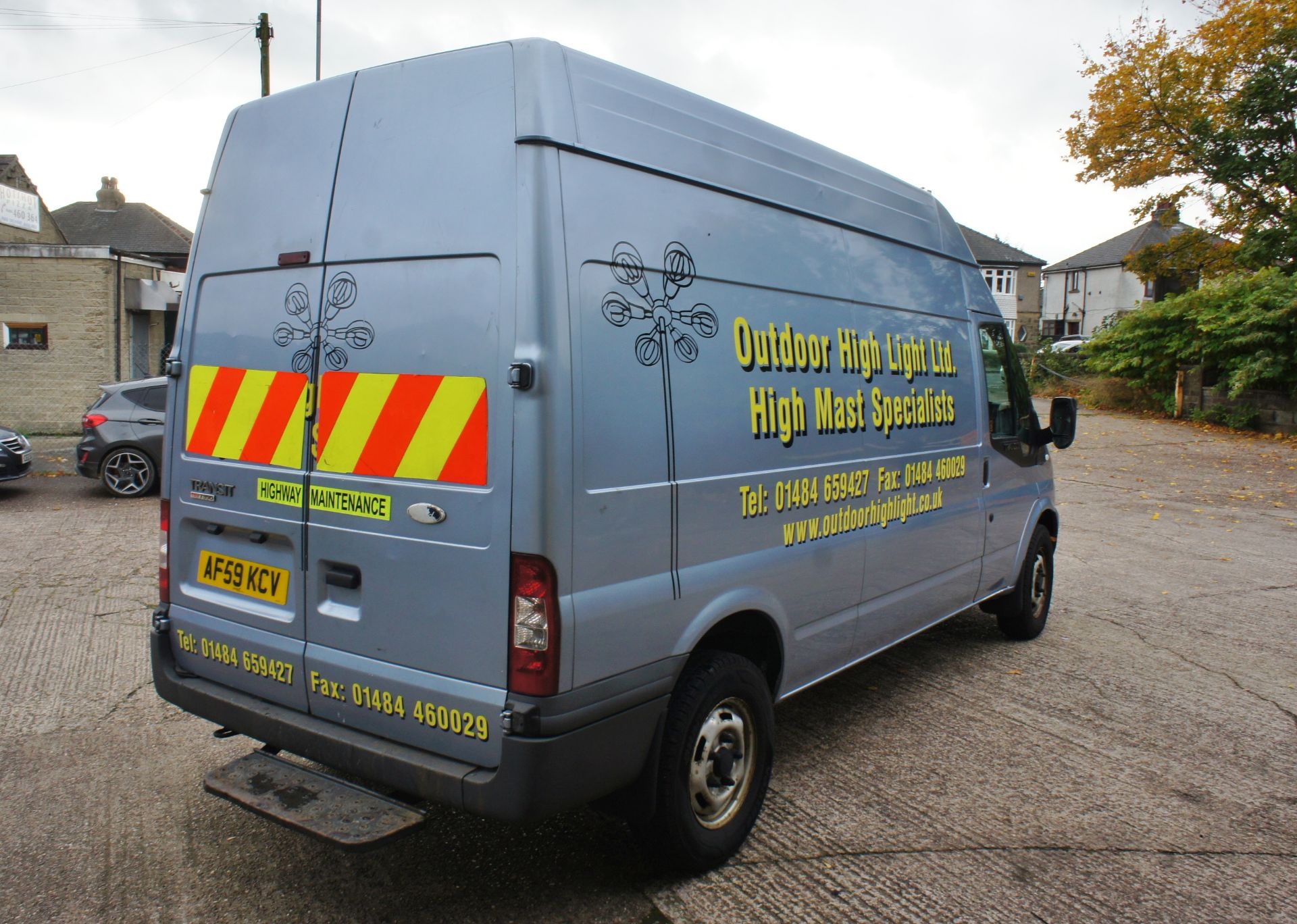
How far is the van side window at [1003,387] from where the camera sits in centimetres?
532

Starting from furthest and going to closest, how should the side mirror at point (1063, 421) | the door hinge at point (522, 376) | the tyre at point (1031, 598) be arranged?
the tyre at point (1031, 598)
the side mirror at point (1063, 421)
the door hinge at point (522, 376)

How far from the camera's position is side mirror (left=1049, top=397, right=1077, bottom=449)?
218 inches

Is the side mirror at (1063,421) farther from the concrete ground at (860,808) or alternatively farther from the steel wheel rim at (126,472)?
the steel wheel rim at (126,472)

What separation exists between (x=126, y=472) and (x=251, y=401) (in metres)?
9.52

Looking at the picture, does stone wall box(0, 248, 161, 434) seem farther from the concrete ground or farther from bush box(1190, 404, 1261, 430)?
bush box(1190, 404, 1261, 430)

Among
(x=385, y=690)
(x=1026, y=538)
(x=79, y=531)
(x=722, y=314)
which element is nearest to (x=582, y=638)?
(x=385, y=690)

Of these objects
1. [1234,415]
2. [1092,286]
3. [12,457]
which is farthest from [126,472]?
[1092,286]

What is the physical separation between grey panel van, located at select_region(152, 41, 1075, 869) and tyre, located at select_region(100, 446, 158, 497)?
886cm

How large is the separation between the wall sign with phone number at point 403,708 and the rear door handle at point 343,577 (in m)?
0.30

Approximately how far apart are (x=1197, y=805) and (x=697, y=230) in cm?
310

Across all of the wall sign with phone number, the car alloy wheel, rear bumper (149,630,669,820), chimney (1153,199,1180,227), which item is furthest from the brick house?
chimney (1153,199,1180,227)

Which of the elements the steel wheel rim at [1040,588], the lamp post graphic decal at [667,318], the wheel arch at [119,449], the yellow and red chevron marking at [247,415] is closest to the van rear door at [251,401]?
the yellow and red chevron marking at [247,415]

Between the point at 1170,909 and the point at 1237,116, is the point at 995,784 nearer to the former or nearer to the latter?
the point at 1170,909

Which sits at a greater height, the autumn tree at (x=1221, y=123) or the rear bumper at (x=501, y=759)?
the autumn tree at (x=1221, y=123)
